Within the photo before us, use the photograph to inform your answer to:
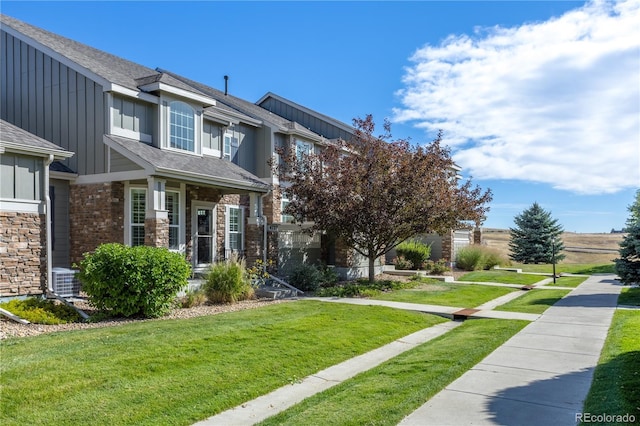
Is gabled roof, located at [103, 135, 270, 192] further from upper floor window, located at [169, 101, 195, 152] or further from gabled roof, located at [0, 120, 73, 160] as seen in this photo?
gabled roof, located at [0, 120, 73, 160]

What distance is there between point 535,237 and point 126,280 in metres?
32.0

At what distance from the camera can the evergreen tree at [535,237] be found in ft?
116

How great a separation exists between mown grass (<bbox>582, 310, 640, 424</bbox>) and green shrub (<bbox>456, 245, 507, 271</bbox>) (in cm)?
1764

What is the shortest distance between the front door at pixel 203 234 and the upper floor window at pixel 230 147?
3.09 metres

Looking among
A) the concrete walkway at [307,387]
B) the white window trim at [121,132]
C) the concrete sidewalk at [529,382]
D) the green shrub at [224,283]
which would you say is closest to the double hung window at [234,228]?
the white window trim at [121,132]

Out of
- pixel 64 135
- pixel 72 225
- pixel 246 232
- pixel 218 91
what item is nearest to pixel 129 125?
pixel 64 135

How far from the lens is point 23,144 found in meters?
11.4

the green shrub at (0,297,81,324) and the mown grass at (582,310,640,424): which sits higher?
the green shrub at (0,297,81,324)

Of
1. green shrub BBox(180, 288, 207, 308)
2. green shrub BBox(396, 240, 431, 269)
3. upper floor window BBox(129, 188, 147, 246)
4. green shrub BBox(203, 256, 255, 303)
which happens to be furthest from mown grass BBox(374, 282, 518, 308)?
upper floor window BBox(129, 188, 147, 246)

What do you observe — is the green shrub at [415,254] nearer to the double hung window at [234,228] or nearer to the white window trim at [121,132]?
the double hung window at [234,228]

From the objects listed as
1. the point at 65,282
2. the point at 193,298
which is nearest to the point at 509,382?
the point at 193,298

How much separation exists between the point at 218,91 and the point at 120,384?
20737mm

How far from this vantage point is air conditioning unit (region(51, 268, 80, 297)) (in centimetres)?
1170

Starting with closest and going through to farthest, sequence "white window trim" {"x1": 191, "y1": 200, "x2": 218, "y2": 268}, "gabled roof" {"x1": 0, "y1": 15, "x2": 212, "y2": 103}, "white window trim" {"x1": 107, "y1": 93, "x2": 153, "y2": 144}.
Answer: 1. "white window trim" {"x1": 107, "y1": 93, "x2": 153, "y2": 144}
2. "gabled roof" {"x1": 0, "y1": 15, "x2": 212, "y2": 103}
3. "white window trim" {"x1": 191, "y1": 200, "x2": 218, "y2": 268}
